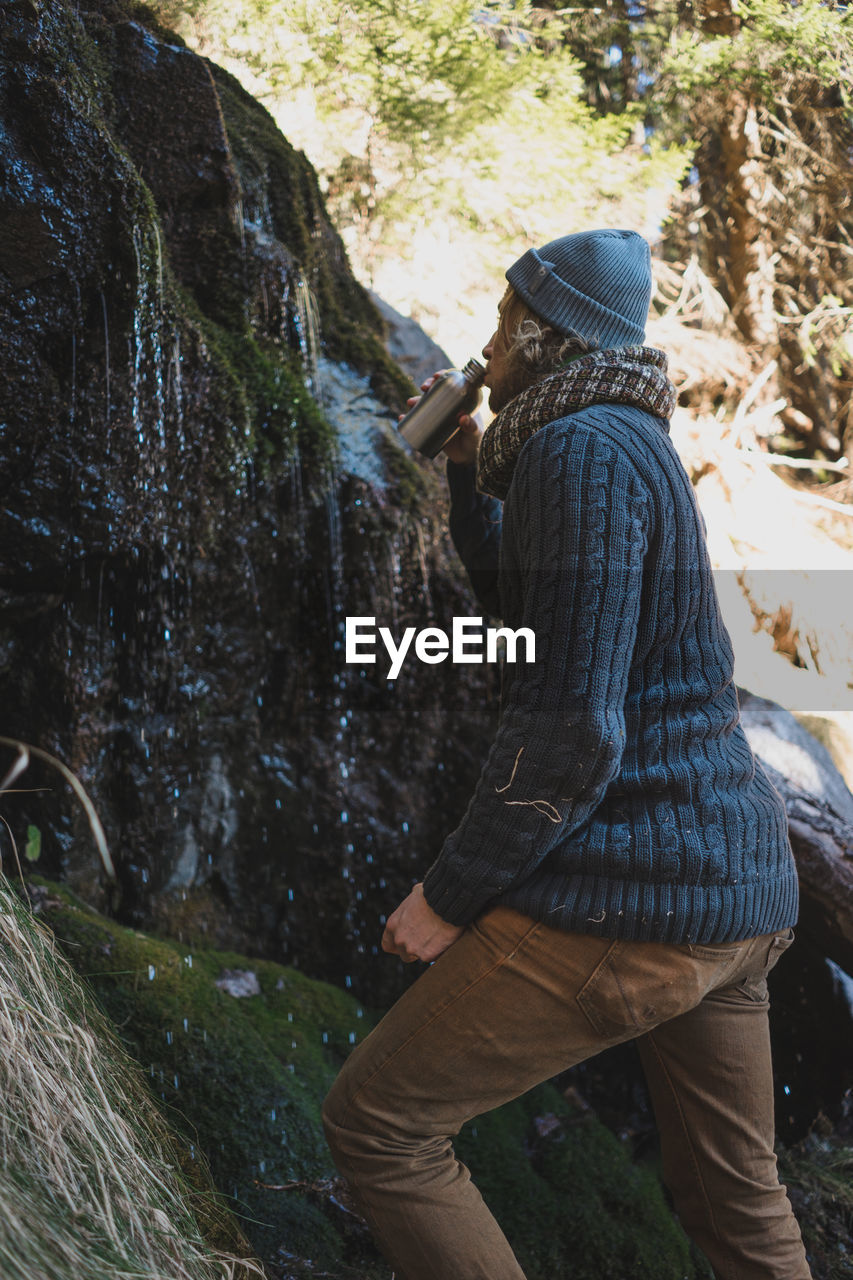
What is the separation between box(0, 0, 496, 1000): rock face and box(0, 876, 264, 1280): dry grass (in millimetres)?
1439

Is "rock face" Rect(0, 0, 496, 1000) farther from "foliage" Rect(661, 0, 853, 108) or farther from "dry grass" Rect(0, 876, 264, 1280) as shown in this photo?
"foliage" Rect(661, 0, 853, 108)

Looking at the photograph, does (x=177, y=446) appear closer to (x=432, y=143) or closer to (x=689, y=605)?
(x=689, y=605)

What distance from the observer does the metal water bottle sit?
240 cm

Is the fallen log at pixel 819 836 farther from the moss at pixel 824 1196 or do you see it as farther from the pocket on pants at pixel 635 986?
the pocket on pants at pixel 635 986

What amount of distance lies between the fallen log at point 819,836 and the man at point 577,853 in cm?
150

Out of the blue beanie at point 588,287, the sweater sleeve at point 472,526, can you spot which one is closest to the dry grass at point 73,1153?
the sweater sleeve at point 472,526

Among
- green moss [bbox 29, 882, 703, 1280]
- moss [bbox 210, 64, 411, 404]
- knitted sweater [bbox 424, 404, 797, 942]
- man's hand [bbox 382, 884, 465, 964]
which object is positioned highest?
moss [bbox 210, 64, 411, 404]

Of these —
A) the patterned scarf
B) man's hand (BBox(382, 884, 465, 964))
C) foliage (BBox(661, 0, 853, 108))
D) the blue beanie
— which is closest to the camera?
man's hand (BBox(382, 884, 465, 964))

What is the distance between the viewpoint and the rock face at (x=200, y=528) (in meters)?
2.65

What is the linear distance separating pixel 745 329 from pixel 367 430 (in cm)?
665

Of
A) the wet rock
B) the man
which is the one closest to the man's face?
the man

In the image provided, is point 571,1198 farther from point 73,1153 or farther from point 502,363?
point 502,363

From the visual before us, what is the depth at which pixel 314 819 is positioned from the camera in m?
3.91

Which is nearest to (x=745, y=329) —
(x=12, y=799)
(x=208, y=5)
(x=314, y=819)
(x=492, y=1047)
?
(x=208, y=5)
